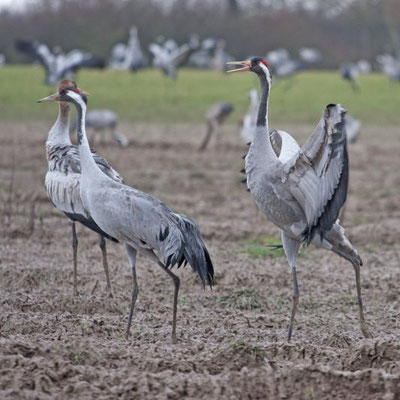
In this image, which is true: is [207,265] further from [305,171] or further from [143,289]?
[143,289]

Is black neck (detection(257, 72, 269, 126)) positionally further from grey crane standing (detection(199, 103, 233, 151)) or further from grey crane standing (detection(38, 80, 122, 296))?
grey crane standing (detection(199, 103, 233, 151))

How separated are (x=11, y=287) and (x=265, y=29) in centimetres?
3765

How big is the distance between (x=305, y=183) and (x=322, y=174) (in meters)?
0.19

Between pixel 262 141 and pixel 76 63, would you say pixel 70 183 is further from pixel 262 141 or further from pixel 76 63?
pixel 76 63

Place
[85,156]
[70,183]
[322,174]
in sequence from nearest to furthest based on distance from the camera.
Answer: [322,174], [85,156], [70,183]

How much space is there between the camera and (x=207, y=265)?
5.39m

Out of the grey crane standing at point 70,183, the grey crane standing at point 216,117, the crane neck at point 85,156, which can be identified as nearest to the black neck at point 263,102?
the crane neck at point 85,156

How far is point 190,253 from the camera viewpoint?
→ 5.34m

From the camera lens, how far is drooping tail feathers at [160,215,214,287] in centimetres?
529

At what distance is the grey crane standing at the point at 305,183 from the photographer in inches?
195

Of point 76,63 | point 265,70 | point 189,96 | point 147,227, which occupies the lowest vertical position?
point 147,227

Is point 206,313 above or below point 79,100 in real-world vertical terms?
below

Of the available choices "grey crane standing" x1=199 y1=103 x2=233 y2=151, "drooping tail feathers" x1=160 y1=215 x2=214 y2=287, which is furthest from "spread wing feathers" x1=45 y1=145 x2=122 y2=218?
"grey crane standing" x1=199 y1=103 x2=233 y2=151

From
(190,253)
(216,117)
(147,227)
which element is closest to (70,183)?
(147,227)
